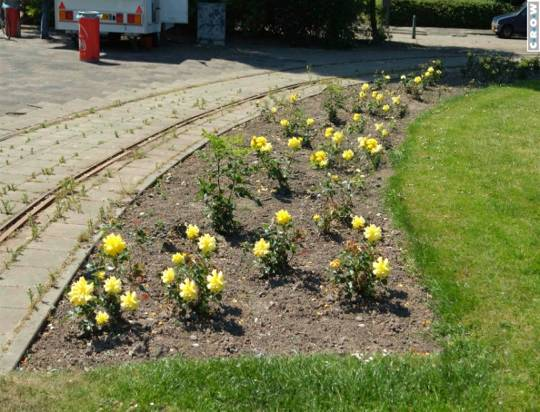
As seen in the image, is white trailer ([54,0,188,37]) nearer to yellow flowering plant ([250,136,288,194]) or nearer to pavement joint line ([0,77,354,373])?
yellow flowering plant ([250,136,288,194])

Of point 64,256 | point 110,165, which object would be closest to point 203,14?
point 110,165

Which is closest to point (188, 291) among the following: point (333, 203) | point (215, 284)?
point (215, 284)

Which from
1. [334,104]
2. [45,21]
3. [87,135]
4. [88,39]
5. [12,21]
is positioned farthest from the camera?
[45,21]

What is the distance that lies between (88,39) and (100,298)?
13.6 m

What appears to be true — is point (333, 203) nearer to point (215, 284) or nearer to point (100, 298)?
point (215, 284)

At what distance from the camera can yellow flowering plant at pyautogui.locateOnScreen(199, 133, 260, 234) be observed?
22.9 feet

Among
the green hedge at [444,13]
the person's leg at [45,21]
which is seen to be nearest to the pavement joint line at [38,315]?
the person's leg at [45,21]

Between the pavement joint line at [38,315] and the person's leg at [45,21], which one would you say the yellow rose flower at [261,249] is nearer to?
the pavement joint line at [38,315]

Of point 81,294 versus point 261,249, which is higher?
point 261,249

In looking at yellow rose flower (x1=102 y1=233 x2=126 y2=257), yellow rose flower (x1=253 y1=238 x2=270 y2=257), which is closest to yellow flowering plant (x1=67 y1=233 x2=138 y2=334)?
yellow rose flower (x1=102 y1=233 x2=126 y2=257)

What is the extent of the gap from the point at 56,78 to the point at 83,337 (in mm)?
11167

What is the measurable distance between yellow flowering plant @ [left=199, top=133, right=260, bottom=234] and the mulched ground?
0.15 metres

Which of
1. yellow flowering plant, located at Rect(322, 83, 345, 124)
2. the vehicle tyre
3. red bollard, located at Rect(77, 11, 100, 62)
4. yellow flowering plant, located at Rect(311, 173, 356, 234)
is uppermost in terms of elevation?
the vehicle tyre

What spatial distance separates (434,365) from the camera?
479cm
